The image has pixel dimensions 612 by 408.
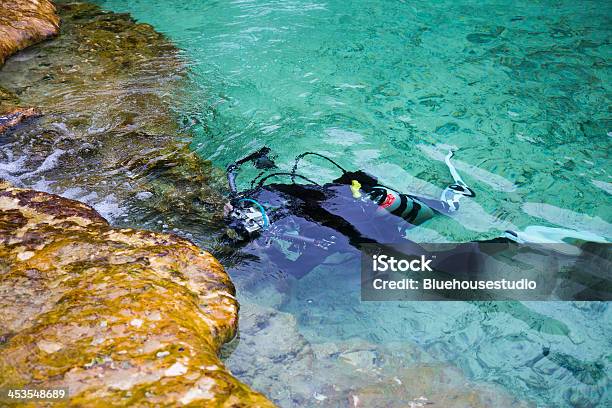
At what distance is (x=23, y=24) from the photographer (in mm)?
8984

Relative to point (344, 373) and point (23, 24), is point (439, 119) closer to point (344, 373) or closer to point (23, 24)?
point (344, 373)

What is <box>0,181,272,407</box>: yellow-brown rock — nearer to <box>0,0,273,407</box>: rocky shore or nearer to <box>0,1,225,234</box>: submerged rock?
<box>0,0,273,407</box>: rocky shore

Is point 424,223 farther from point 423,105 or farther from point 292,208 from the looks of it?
point 423,105

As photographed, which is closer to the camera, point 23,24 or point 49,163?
point 49,163

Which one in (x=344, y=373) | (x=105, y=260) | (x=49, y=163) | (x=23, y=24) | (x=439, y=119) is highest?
(x=23, y=24)

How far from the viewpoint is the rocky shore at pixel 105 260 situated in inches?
98.0

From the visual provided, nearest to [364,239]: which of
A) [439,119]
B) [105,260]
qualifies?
[105,260]

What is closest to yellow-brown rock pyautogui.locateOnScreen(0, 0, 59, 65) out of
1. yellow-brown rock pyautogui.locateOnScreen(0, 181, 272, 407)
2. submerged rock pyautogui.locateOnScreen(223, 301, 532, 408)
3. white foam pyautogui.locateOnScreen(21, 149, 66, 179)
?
white foam pyautogui.locateOnScreen(21, 149, 66, 179)

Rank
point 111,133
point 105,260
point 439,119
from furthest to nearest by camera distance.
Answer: point 439,119
point 111,133
point 105,260

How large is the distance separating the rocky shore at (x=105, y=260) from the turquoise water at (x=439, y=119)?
698mm

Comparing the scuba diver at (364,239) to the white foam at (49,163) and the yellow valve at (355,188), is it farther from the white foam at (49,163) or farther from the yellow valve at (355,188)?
the white foam at (49,163)

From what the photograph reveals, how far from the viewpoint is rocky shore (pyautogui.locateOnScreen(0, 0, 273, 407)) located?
2490mm

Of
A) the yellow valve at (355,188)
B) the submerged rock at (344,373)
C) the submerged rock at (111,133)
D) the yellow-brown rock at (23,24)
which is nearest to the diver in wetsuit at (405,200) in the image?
Result: the yellow valve at (355,188)

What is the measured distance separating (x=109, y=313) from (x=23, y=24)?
27.3ft
